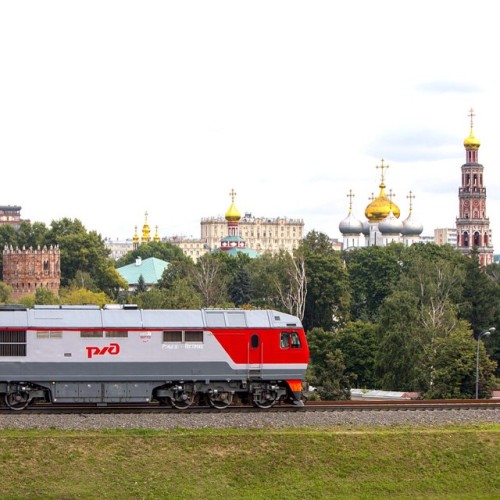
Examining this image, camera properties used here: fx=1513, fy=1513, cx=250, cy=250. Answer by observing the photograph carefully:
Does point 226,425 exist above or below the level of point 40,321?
below

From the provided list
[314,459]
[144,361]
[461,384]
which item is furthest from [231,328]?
[461,384]

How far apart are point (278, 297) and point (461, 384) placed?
6831cm

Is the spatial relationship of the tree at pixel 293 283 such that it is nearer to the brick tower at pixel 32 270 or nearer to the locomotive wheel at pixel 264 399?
the brick tower at pixel 32 270

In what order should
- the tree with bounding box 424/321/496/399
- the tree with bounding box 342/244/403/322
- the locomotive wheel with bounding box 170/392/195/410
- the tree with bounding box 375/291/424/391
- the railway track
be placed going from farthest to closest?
1. the tree with bounding box 342/244/403/322
2. the tree with bounding box 375/291/424/391
3. the tree with bounding box 424/321/496/399
4. the locomotive wheel with bounding box 170/392/195/410
5. the railway track

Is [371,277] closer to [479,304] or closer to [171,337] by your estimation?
[479,304]

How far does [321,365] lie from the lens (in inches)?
4166

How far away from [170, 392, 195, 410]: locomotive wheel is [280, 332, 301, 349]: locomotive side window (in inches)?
145

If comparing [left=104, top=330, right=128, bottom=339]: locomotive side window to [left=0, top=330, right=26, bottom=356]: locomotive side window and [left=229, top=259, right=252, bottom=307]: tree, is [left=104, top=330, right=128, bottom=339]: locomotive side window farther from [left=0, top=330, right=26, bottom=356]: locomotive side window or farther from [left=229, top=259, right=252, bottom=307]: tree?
[left=229, top=259, right=252, bottom=307]: tree

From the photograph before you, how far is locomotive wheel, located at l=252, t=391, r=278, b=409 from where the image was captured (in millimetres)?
52938

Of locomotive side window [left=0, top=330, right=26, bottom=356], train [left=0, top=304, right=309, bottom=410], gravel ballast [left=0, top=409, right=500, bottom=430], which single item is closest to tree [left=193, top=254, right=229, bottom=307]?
train [left=0, top=304, right=309, bottom=410]

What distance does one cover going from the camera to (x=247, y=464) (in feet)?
139

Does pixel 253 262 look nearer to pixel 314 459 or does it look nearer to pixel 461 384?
pixel 461 384

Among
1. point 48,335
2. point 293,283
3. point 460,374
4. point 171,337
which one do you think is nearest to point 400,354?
point 460,374

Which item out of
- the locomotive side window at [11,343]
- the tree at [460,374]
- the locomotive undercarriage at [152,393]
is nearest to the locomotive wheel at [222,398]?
the locomotive undercarriage at [152,393]
